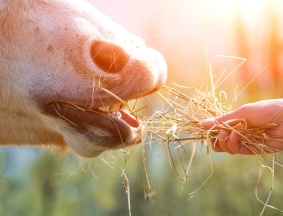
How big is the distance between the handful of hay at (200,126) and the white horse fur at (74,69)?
0.19m

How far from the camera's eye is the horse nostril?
207cm

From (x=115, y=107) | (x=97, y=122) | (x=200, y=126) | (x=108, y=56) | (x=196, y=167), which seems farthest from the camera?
(x=196, y=167)

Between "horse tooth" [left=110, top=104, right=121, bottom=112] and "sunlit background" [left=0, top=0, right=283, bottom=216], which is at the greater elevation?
"horse tooth" [left=110, top=104, right=121, bottom=112]

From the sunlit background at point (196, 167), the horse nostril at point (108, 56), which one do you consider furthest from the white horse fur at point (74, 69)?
the sunlit background at point (196, 167)

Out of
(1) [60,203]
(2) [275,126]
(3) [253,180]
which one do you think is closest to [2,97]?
(2) [275,126]

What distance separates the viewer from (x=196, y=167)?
15.9 metres

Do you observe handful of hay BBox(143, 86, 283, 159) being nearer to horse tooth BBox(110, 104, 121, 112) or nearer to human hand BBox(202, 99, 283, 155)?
human hand BBox(202, 99, 283, 155)

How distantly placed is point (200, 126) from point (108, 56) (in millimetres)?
693

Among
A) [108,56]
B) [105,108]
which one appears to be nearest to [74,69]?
[108,56]

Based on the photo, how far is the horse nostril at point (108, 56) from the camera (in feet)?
6.80

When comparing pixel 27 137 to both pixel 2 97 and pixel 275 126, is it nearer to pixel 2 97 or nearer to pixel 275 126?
pixel 2 97

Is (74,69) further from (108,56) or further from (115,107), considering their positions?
(115,107)

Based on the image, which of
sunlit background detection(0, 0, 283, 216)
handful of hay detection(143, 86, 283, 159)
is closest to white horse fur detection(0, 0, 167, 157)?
handful of hay detection(143, 86, 283, 159)

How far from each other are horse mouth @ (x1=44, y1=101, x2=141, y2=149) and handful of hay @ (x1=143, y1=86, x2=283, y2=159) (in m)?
0.17
